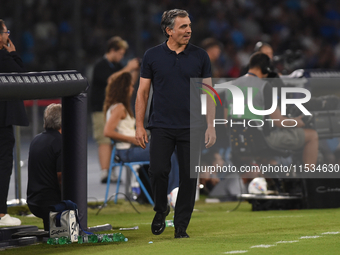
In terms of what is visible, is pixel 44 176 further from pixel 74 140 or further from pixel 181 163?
pixel 181 163

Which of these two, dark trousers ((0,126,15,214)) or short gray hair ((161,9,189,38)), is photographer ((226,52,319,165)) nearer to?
short gray hair ((161,9,189,38))

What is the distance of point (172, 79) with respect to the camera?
4.55 meters

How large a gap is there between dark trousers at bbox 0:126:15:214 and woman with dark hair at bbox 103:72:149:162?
1.71 meters

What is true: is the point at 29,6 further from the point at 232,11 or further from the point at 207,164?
the point at 207,164

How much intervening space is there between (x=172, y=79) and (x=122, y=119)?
9.11ft

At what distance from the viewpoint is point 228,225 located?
5.56 meters

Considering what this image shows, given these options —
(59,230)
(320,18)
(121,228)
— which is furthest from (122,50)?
(320,18)

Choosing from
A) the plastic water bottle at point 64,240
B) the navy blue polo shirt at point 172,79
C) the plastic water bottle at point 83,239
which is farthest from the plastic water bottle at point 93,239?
the navy blue polo shirt at point 172,79

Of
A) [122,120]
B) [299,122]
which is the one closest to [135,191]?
[122,120]

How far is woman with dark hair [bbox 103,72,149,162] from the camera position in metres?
7.02

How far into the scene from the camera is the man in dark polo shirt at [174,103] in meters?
4.56

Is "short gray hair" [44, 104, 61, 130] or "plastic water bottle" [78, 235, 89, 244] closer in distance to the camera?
"plastic water bottle" [78, 235, 89, 244]

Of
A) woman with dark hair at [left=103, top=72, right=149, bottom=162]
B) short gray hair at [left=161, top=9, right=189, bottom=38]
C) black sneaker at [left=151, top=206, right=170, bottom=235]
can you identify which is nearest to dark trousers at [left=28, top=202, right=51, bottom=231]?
black sneaker at [left=151, top=206, right=170, bottom=235]

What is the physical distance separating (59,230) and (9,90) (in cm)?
114
